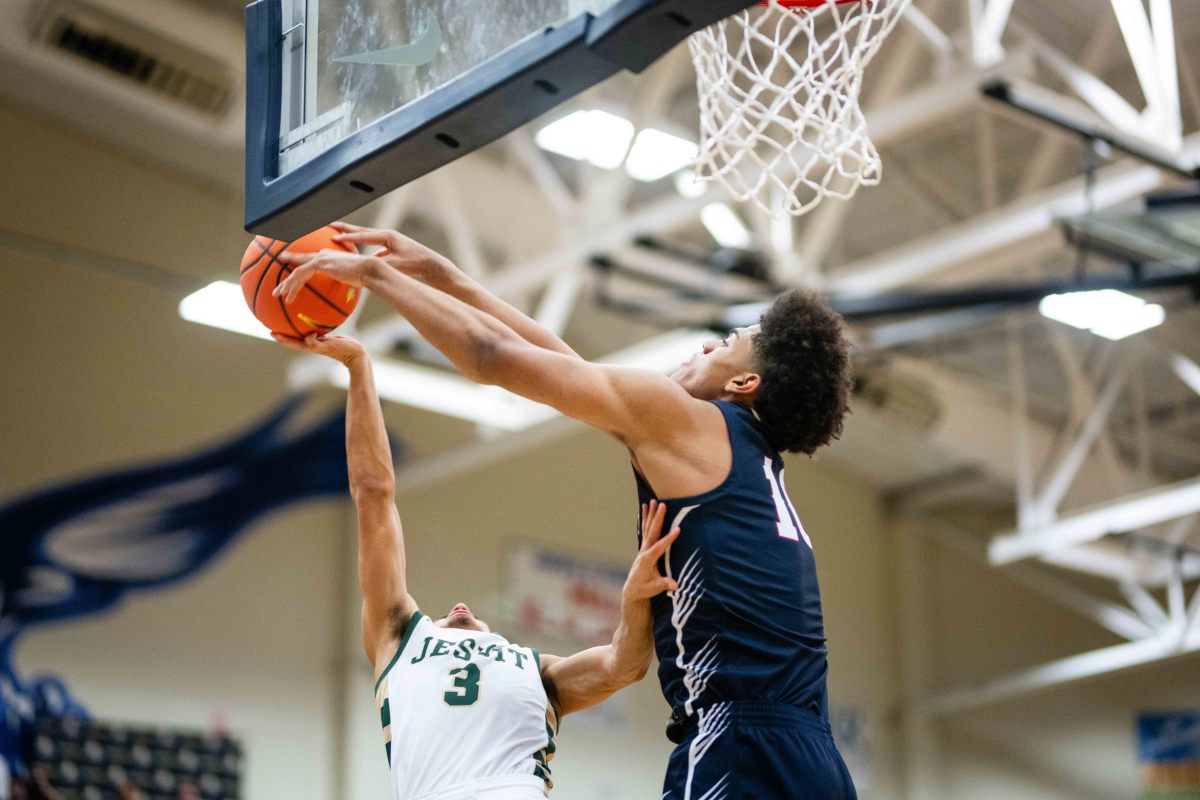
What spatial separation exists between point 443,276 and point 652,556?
93cm

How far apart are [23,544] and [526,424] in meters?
3.63

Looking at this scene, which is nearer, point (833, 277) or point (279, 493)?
point (833, 277)

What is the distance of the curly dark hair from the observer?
3609 mm

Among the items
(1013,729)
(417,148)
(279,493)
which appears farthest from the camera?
(1013,729)

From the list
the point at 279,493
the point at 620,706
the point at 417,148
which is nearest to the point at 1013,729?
the point at 620,706

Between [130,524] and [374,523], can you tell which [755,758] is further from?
[130,524]

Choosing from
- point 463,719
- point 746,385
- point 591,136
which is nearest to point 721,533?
point 746,385

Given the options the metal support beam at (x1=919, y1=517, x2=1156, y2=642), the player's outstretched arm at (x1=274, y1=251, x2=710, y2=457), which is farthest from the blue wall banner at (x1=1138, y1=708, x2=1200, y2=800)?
the player's outstretched arm at (x1=274, y1=251, x2=710, y2=457)

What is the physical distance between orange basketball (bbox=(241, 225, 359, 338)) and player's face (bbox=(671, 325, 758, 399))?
1.04 m

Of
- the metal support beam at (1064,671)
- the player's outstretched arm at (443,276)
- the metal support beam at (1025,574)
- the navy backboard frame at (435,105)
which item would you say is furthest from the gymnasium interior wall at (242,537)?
the player's outstretched arm at (443,276)

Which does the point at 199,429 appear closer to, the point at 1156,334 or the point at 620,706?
the point at 620,706

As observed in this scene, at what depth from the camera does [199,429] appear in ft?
38.6

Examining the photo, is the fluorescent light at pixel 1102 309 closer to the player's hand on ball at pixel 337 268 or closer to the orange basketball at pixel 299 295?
the orange basketball at pixel 299 295

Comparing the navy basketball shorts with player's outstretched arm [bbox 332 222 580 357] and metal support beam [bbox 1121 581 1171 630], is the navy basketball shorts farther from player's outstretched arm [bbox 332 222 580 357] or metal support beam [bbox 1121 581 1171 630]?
metal support beam [bbox 1121 581 1171 630]
